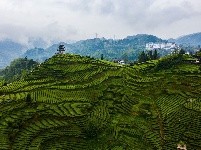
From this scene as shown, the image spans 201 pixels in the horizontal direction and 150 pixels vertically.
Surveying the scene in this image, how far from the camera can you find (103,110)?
6881 cm

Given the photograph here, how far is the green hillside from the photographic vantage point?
190 ft

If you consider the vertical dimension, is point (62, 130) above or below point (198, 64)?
below

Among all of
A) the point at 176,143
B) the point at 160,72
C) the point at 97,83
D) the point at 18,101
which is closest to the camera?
the point at 176,143

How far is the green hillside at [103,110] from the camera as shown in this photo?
5778cm

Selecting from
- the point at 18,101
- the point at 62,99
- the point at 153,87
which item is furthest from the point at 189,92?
the point at 18,101

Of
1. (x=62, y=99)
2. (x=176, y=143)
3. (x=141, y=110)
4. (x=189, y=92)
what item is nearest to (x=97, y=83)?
(x=62, y=99)

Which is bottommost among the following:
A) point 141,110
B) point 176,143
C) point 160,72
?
point 176,143

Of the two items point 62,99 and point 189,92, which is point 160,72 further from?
point 62,99

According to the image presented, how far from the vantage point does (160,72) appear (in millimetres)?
91125

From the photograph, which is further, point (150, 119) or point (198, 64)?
point (198, 64)

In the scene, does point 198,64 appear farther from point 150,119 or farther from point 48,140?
point 48,140

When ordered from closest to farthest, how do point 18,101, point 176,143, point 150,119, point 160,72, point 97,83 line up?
point 176,143 → point 150,119 → point 18,101 → point 97,83 → point 160,72

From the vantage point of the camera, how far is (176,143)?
57.2 metres

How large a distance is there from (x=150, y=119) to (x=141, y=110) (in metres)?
4.03
